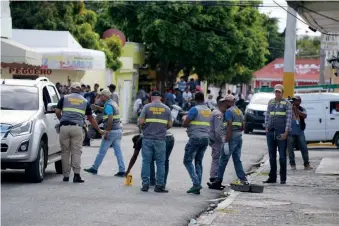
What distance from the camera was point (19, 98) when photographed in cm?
1636

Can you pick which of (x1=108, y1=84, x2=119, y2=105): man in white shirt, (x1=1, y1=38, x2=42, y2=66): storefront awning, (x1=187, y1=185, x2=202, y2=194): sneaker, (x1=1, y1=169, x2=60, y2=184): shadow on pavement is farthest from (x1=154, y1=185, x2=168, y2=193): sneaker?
(x1=1, y1=38, x2=42, y2=66): storefront awning

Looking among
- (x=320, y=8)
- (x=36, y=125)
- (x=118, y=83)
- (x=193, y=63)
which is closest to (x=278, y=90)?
(x=320, y=8)

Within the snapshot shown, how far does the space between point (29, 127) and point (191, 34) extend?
32.4 meters

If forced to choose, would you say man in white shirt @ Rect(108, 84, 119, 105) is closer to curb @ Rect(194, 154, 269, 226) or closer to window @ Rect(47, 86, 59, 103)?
window @ Rect(47, 86, 59, 103)

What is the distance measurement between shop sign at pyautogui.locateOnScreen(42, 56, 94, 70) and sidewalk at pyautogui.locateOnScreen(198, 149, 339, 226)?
15.9 m

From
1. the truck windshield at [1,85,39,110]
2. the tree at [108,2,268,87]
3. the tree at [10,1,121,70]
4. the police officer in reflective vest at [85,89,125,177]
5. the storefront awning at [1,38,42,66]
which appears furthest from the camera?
the tree at [108,2,268,87]

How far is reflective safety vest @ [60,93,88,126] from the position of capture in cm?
1592

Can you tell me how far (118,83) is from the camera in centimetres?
4516

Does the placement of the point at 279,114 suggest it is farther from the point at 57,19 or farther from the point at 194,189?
the point at 57,19

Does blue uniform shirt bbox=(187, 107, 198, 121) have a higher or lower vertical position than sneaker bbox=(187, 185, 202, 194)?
higher

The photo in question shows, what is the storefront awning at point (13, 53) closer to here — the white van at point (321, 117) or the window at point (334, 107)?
the white van at point (321, 117)

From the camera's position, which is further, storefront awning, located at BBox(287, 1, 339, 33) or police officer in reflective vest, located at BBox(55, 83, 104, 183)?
police officer in reflective vest, located at BBox(55, 83, 104, 183)

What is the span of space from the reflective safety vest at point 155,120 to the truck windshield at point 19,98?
2.30 meters

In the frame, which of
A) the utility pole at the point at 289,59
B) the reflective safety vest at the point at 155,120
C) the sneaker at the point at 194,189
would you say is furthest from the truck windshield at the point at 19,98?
the utility pole at the point at 289,59
